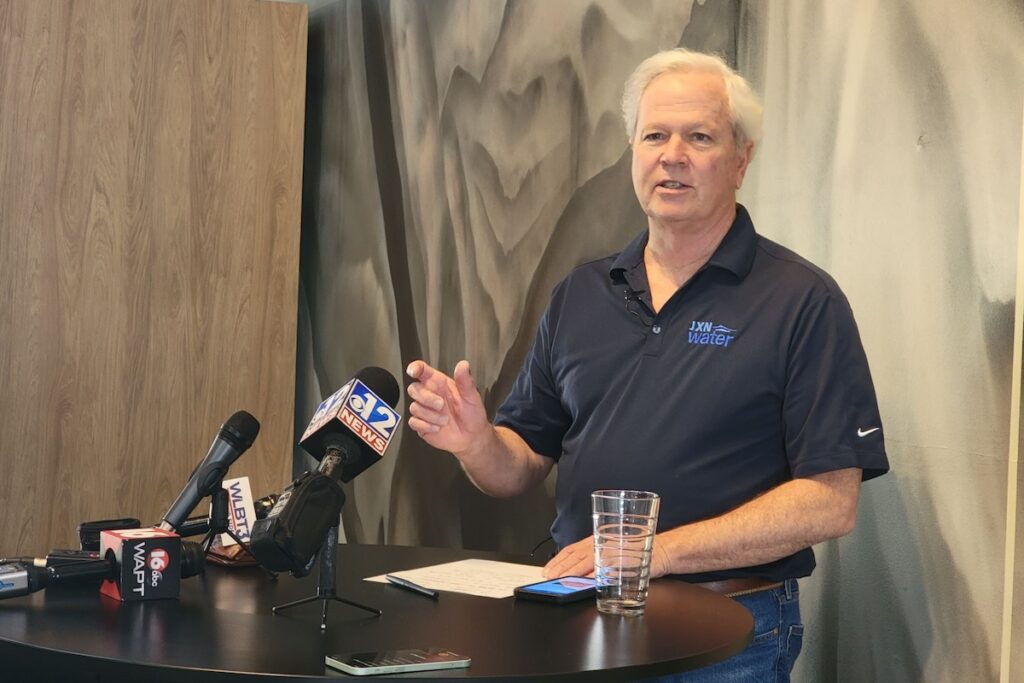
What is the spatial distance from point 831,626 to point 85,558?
4.60 ft

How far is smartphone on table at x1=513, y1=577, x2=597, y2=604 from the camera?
165cm

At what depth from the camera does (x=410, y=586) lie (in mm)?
1754

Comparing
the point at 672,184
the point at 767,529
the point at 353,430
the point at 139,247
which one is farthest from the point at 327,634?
the point at 139,247

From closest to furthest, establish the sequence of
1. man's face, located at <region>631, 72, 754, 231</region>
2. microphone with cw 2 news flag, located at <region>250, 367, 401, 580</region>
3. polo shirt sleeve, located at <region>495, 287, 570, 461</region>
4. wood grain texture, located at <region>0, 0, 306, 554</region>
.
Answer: microphone with cw 2 news flag, located at <region>250, 367, 401, 580</region>
man's face, located at <region>631, 72, 754, 231</region>
polo shirt sleeve, located at <region>495, 287, 570, 461</region>
wood grain texture, located at <region>0, 0, 306, 554</region>

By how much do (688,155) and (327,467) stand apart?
1.08 m

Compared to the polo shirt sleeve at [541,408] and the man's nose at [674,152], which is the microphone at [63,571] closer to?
the polo shirt sleeve at [541,408]

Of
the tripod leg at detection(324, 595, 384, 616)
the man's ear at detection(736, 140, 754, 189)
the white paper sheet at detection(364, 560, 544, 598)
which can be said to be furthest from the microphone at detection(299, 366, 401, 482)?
the man's ear at detection(736, 140, 754, 189)

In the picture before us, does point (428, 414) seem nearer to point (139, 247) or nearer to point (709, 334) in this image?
point (709, 334)

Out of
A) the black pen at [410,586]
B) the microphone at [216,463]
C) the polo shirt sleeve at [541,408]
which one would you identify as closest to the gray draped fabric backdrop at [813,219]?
the polo shirt sleeve at [541,408]

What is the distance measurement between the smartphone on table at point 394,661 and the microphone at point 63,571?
504 mm

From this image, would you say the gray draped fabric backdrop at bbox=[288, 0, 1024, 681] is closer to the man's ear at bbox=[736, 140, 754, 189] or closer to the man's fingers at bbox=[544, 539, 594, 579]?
the man's ear at bbox=[736, 140, 754, 189]

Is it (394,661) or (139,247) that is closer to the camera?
(394,661)

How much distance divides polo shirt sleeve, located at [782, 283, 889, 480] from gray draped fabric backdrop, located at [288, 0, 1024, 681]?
188mm

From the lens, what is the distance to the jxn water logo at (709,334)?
2.15m
